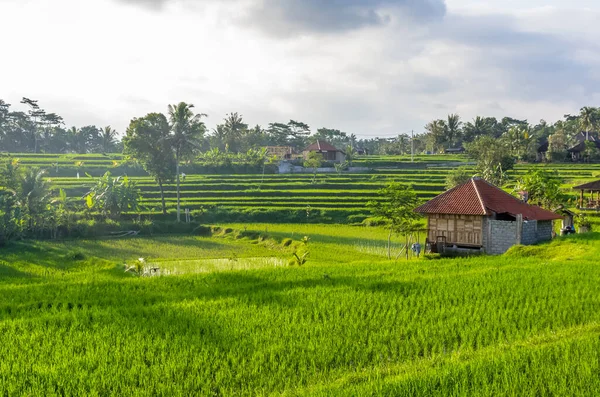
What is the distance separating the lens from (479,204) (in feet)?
59.0

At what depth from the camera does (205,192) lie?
39656mm

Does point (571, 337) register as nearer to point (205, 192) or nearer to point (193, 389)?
point (193, 389)

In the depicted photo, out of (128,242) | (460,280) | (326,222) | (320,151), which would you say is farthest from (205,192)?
(460,280)

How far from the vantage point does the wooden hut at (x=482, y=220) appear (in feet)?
57.4

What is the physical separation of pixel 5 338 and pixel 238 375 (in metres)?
4.00

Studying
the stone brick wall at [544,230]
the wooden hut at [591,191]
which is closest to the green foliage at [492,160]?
the wooden hut at [591,191]

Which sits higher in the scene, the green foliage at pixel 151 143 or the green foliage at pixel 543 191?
the green foliage at pixel 151 143

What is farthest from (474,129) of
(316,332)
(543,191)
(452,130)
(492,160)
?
(316,332)

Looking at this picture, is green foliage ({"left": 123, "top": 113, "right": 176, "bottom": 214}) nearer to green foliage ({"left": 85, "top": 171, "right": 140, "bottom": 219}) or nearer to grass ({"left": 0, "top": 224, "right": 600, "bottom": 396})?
green foliage ({"left": 85, "top": 171, "right": 140, "bottom": 219})

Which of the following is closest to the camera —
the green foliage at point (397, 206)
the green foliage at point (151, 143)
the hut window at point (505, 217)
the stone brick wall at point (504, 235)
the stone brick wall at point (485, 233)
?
the stone brick wall at point (504, 235)

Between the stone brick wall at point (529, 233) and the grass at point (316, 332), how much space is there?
358cm

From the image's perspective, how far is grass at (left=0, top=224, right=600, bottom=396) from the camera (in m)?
5.65

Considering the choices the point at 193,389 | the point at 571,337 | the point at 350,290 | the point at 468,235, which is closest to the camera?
the point at 193,389

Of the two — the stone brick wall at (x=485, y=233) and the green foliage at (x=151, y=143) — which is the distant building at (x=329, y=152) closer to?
the green foliage at (x=151, y=143)
